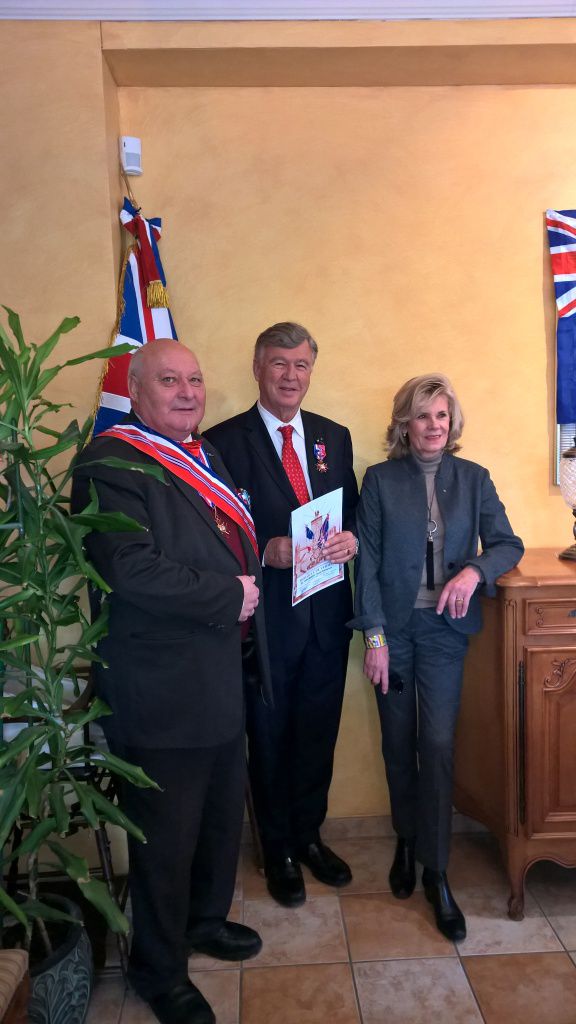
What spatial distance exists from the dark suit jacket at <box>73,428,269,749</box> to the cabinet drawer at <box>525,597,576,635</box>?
37.5 inches

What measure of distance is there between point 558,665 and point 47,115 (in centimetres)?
233

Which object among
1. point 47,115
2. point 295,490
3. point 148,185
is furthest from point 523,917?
point 47,115

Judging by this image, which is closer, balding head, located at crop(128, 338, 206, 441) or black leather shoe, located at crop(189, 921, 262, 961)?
balding head, located at crop(128, 338, 206, 441)

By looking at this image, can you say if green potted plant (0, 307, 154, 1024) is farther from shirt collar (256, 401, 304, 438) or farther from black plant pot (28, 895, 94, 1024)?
shirt collar (256, 401, 304, 438)

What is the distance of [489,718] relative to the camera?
2.44 m

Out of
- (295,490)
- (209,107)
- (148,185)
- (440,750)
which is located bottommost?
(440,750)

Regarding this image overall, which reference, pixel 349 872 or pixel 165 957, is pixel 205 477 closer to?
pixel 165 957

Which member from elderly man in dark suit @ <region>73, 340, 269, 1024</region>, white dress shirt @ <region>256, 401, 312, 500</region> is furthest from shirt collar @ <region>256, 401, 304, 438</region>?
elderly man in dark suit @ <region>73, 340, 269, 1024</region>

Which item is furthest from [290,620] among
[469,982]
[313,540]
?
[469,982]

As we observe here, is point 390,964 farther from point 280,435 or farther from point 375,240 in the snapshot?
point 375,240

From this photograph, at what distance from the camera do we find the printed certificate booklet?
2.12 metres

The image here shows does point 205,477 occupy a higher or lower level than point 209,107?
lower

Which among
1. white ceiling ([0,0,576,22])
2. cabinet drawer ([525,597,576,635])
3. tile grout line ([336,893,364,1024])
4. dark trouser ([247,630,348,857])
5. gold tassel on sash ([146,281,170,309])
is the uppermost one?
white ceiling ([0,0,576,22])

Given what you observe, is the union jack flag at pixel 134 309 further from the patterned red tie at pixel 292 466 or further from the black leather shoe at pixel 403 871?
the black leather shoe at pixel 403 871
